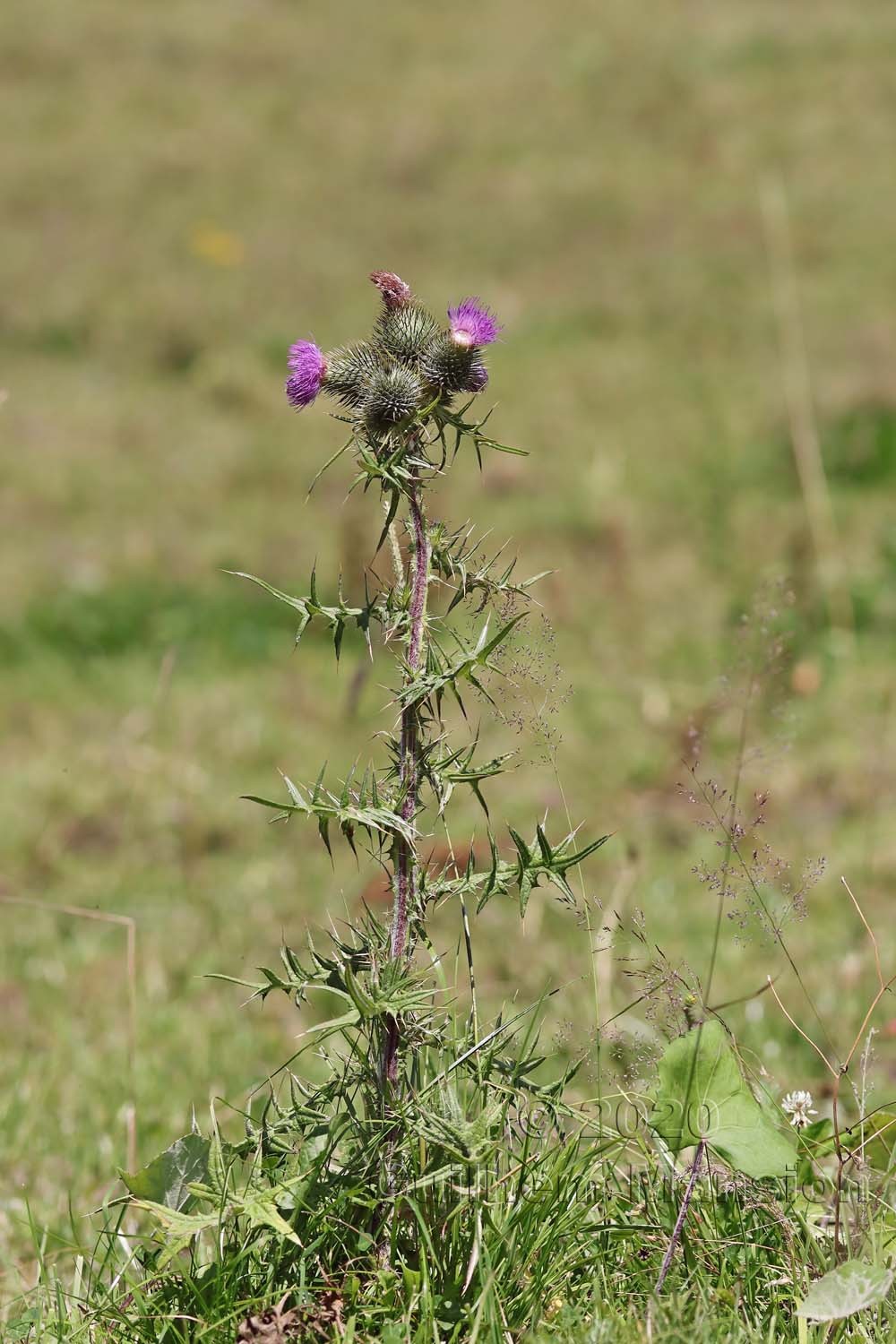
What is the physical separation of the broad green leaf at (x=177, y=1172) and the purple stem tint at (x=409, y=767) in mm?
346

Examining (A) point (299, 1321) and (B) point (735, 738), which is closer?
(A) point (299, 1321)

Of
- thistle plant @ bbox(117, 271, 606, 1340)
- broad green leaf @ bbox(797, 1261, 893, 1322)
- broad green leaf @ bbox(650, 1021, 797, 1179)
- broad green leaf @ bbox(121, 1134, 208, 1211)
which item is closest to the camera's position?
broad green leaf @ bbox(797, 1261, 893, 1322)

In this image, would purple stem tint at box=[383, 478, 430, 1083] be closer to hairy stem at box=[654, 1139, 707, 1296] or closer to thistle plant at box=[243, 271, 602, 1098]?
→ thistle plant at box=[243, 271, 602, 1098]

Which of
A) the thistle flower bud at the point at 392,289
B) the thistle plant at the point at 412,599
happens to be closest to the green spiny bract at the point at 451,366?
the thistle plant at the point at 412,599

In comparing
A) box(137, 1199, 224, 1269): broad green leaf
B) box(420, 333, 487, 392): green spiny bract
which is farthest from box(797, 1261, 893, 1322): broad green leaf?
box(420, 333, 487, 392): green spiny bract

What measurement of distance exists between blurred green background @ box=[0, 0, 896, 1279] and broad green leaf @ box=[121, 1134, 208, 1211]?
54 centimetres

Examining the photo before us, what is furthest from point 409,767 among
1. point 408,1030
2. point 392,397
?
point 392,397

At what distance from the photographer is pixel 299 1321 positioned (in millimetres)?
1630

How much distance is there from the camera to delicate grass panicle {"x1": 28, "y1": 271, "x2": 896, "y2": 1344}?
166cm

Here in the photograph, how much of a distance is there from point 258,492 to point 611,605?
9.69 feet

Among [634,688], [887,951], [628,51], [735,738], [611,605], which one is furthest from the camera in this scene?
[628,51]

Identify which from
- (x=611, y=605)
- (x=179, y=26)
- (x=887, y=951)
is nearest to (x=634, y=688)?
(x=611, y=605)

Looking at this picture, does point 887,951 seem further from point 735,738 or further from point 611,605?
point 611,605

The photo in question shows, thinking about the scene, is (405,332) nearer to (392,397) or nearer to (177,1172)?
(392,397)
